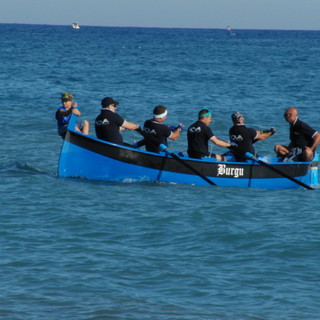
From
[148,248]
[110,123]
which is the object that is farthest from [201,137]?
[148,248]

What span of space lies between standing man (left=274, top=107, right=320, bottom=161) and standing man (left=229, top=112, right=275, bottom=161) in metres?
0.63

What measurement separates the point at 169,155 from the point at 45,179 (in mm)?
2677

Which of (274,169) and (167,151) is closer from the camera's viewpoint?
(167,151)

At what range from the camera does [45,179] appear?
14.5m

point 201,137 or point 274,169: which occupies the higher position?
point 201,137

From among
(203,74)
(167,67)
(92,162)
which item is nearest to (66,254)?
(92,162)

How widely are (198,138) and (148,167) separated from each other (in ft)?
3.85

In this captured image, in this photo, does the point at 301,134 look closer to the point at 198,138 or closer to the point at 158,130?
the point at 198,138

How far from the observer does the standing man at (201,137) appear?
1399 centimetres

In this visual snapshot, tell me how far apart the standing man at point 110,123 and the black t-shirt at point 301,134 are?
333cm

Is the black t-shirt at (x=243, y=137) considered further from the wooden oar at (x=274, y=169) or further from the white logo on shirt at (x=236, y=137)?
the wooden oar at (x=274, y=169)

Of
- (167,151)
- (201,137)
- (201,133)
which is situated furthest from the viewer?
(201,137)

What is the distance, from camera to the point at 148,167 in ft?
46.1

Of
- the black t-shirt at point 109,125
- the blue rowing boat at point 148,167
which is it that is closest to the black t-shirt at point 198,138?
the blue rowing boat at point 148,167
